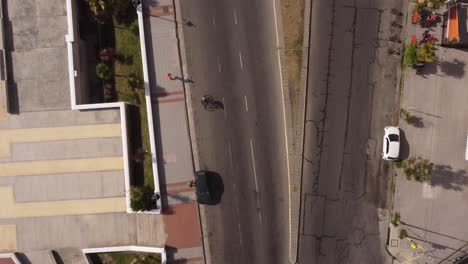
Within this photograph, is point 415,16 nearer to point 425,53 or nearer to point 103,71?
point 425,53

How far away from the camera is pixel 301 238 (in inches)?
1251

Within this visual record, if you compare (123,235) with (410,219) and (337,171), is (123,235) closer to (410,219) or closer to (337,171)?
(337,171)

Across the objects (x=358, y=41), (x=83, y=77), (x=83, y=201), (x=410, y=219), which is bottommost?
(x=410, y=219)

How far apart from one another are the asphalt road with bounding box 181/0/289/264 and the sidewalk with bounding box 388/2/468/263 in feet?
40.0

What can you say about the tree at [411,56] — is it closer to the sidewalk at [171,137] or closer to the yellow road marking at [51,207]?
the sidewalk at [171,137]

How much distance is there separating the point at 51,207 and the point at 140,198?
9.35 metres

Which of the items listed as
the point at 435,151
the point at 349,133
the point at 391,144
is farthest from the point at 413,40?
the point at 435,151

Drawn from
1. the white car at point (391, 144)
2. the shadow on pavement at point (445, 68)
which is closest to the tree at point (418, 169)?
the white car at point (391, 144)

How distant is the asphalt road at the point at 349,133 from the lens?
104 feet

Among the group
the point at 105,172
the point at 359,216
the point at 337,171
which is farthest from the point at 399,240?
the point at 105,172

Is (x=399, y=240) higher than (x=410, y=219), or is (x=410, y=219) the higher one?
(x=410, y=219)

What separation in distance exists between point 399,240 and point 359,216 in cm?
461

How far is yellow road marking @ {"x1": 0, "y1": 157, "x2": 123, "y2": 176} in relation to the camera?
30.9 metres

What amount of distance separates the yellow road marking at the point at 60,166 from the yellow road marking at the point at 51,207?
1.94 meters
